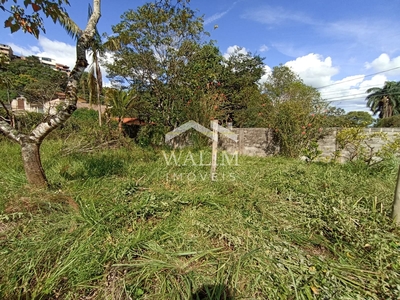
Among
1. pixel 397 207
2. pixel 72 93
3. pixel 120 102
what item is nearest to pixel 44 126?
pixel 72 93

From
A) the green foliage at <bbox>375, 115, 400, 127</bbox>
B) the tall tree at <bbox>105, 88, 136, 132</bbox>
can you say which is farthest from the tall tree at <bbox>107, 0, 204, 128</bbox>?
the green foliage at <bbox>375, 115, 400, 127</bbox>

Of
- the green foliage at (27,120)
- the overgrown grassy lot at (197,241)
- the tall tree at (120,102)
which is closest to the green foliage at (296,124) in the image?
the overgrown grassy lot at (197,241)

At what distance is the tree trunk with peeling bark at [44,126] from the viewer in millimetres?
2770

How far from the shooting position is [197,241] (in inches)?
80.8

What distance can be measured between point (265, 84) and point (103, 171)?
55.9 feet

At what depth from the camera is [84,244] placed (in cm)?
187

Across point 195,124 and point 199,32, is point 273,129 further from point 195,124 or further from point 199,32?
point 199,32

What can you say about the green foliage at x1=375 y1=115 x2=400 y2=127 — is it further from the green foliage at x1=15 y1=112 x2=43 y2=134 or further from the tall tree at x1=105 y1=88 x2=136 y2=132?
the green foliage at x1=15 y1=112 x2=43 y2=134

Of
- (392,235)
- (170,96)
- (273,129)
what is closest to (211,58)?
(170,96)

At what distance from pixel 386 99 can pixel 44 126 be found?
38.7 m

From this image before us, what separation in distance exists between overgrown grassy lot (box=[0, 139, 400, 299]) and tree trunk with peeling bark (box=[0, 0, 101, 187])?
1.09ft

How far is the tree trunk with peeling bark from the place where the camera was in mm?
2770

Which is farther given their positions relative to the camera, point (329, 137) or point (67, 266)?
point (329, 137)

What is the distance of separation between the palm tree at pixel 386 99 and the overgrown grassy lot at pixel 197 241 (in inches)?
1357
